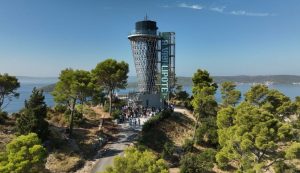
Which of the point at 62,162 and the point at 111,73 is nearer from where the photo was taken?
the point at 62,162

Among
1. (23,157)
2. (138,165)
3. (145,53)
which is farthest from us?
(145,53)

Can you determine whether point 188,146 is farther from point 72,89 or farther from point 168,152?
point 72,89

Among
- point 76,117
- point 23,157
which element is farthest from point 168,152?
point 23,157

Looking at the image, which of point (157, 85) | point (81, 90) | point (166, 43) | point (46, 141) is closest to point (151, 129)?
point (81, 90)

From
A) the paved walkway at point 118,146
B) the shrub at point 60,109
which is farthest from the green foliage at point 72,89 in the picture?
the shrub at point 60,109

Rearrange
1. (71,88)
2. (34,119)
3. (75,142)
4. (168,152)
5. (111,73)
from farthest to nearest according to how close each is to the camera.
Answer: (111,73), (71,88), (75,142), (168,152), (34,119)

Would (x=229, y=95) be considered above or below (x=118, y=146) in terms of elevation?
above

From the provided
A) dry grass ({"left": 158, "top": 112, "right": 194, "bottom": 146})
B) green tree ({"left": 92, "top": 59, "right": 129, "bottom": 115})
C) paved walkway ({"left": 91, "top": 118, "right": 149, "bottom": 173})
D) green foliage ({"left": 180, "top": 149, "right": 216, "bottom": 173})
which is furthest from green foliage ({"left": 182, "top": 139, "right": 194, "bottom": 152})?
green tree ({"left": 92, "top": 59, "right": 129, "bottom": 115})

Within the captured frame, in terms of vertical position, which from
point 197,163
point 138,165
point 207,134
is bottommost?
point 197,163
